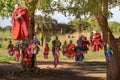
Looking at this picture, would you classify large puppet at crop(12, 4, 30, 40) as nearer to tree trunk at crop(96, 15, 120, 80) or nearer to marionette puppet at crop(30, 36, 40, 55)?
tree trunk at crop(96, 15, 120, 80)

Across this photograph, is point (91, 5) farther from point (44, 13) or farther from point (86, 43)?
point (86, 43)

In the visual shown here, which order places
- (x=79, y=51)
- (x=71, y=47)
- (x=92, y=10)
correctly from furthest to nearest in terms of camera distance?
(x=71, y=47) < (x=79, y=51) < (x=92, y=10)

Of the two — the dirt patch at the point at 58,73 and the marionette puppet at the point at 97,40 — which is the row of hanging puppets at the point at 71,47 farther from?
the dirt patch at the point at 58,73

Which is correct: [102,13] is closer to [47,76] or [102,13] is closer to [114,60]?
[114,60]

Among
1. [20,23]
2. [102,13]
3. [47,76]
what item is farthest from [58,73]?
[20,23]

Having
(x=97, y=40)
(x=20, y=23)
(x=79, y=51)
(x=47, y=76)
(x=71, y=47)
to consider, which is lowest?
(x=47, y=76)

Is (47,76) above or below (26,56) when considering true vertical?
below

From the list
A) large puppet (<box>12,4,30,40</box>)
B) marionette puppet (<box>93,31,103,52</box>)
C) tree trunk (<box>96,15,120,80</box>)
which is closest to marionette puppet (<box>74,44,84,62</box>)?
marionette puppet (<box>93,31,103,52</box>)

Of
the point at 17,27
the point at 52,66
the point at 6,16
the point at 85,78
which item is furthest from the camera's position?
the point at 52,66

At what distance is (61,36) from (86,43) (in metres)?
22.1

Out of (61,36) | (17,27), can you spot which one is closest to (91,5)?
(17,27)

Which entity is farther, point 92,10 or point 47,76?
point 47,76

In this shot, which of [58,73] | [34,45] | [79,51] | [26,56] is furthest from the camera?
[79,51]

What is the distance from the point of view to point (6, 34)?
46844 mm
